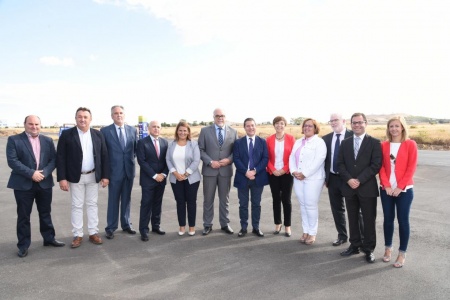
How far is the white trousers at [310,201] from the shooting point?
5102 millimetres

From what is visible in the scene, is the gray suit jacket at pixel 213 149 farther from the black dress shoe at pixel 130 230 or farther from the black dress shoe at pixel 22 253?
the black dress shoe at pixel 22 253

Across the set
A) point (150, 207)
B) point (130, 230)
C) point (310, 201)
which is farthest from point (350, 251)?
point (130, 230)

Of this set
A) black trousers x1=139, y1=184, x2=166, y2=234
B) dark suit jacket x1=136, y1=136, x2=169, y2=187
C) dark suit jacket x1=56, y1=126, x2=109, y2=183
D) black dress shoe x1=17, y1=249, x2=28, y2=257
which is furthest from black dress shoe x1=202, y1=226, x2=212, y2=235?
black dress shoe x1=17, y1=249, x2=28, y2=257

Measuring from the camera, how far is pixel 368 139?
14.8ft

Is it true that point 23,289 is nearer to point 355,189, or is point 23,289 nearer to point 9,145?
point 9,145

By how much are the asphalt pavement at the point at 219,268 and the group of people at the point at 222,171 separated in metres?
0.23

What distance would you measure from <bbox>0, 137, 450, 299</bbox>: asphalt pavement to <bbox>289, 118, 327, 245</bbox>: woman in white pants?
0.35 metres

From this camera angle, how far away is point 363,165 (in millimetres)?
4504

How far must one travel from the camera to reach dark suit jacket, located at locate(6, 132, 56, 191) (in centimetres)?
468

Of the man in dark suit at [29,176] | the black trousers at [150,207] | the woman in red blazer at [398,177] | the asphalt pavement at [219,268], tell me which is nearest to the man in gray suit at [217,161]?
the asphalt pavement at [219,268]

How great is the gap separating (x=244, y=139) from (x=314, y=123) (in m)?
1.20

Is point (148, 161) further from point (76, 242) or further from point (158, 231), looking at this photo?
point (76, 242)

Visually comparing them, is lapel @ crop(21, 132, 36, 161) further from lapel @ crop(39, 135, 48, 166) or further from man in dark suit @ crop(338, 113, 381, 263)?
man in dark suit @ crop(338, 113, 381, 263)

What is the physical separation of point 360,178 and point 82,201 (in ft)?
13.5
